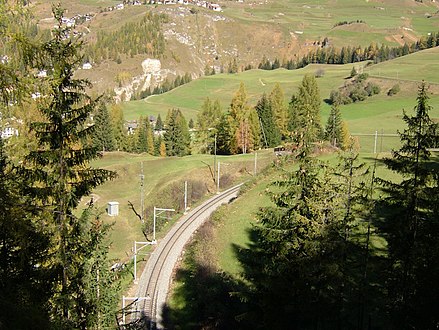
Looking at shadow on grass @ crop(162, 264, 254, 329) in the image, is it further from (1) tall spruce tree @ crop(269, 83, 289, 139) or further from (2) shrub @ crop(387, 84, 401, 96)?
(2) shrub @ crop(387, 84, 401, 96)

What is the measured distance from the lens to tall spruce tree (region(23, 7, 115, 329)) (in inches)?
513

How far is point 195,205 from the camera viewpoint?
5359cm

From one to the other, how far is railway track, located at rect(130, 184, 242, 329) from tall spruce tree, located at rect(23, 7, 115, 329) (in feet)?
40.0

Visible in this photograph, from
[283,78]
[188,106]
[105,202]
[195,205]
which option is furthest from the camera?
[283,78]

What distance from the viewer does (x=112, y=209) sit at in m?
54.8

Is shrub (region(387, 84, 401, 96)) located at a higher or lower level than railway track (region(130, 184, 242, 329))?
higher

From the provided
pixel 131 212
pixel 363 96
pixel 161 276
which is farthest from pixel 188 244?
pixel 363 96

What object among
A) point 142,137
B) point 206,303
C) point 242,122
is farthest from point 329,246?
point 142,137

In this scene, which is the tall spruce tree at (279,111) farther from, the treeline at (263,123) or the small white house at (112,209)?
the small white house at (112,209)

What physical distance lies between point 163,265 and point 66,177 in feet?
87.7

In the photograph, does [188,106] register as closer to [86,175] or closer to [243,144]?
[243,144]

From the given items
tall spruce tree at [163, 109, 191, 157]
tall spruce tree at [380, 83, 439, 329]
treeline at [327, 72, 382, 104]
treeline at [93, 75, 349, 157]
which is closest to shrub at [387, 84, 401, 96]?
treeline at [327, 72, 382, 104]

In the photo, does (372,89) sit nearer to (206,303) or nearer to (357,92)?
(357,92)

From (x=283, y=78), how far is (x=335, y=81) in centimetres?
3232
